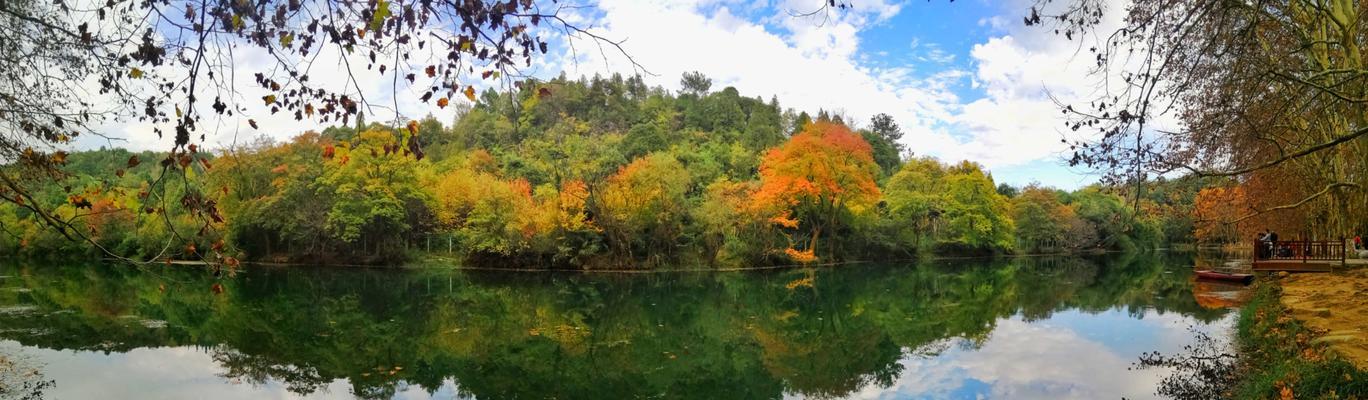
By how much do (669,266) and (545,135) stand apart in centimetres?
3053

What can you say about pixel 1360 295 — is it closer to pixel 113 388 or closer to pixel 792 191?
pixel 113 388

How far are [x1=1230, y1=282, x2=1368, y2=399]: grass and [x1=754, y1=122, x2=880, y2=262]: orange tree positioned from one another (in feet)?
63.3

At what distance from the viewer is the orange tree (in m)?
30.4

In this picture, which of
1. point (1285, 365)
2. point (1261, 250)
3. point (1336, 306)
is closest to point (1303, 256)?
point (1261, 250)

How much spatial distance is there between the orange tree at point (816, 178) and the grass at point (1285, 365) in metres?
19.3

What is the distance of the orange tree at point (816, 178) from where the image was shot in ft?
99.6

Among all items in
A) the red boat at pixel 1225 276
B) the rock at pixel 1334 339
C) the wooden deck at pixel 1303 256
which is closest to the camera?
the rock at pixel 1334 339

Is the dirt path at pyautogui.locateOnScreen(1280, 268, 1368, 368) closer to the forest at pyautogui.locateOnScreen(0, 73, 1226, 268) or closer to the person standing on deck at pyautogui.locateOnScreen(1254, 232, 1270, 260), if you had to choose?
the person standing on deck at pyautogui.locateOnScreen(1254, 232, 1270, 260)

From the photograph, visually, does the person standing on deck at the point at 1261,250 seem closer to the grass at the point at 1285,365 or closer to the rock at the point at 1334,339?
the grass at the point at 1285,365

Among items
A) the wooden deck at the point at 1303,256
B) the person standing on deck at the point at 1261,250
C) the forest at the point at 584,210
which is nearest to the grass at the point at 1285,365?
the wooden deck at the point at 1303,256

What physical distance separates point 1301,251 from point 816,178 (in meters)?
17.6

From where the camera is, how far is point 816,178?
101 feet

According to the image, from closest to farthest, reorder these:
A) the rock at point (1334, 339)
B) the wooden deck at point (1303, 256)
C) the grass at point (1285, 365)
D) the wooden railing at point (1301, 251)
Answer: the grass at point (1285, 365) < the rock at point (1334, 339) < the wooden deck at point (1303, 256) < the wooden railing at point (1301, 251)

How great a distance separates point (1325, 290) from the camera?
10969 mm
